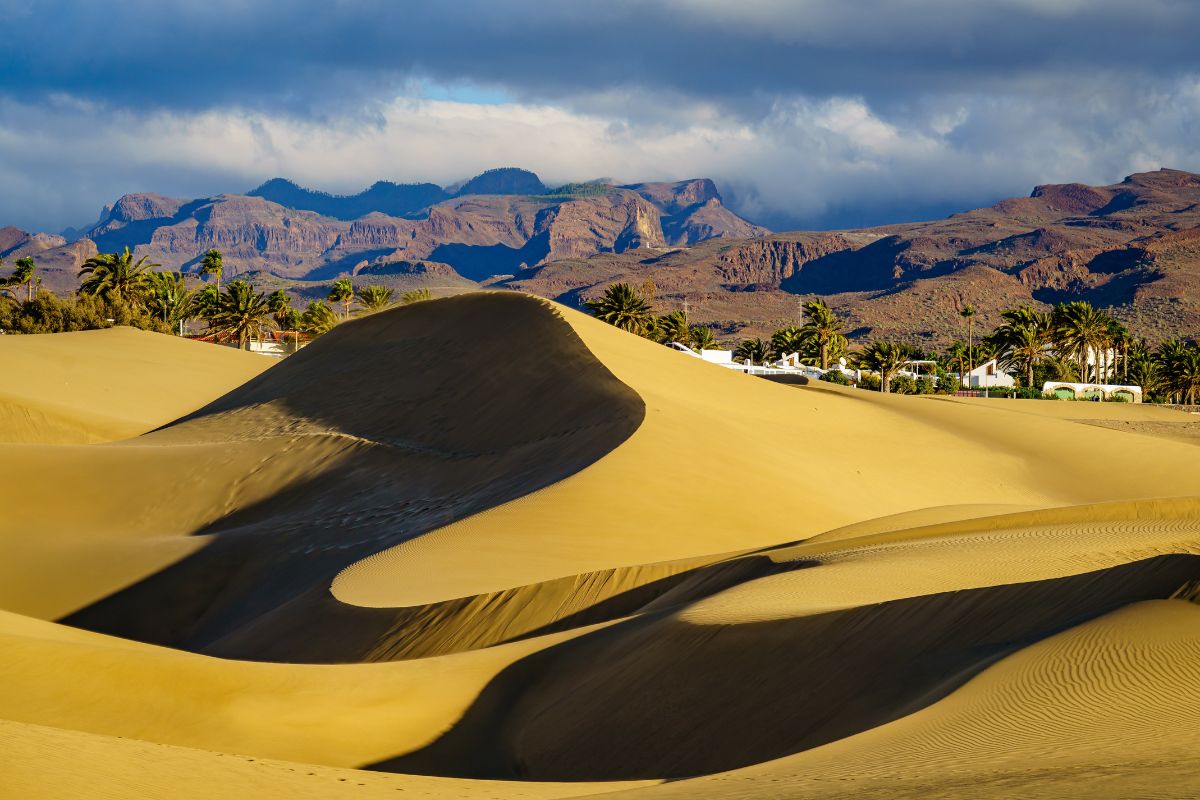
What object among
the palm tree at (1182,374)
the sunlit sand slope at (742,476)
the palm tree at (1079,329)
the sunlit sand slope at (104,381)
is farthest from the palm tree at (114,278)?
the palm tree at (1182,374)

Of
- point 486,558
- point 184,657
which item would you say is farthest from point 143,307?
point 184,657

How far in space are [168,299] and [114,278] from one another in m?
12.2

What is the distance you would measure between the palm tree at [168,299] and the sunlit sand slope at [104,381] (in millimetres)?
29492

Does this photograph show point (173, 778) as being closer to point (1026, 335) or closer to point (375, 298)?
point (375, 298)

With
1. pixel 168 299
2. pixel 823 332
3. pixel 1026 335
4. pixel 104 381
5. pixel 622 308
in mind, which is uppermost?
pixel 168 299

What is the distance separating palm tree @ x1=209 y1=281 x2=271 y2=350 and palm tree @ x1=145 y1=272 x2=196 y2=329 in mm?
8222

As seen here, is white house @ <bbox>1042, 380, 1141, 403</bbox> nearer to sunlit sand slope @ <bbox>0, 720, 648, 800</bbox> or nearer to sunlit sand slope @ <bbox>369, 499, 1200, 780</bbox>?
sunlit sand slope @ <bbox>369, 499, 1200, 780</bbox>

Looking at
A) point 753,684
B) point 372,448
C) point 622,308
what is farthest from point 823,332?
point 753,684

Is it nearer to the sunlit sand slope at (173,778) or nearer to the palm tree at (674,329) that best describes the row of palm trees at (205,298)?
the palm tree at (674,329)

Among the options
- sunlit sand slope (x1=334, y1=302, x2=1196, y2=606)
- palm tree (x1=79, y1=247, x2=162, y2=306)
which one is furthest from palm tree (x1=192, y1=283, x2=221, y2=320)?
sunlit sand slope (x1=334, y1=302, x2=1196, y2=606)

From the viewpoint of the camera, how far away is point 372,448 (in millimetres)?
30578

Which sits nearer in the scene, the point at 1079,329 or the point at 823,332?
the point at 1079,329

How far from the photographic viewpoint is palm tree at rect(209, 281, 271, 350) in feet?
300

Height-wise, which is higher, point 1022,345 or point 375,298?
point 375,298
